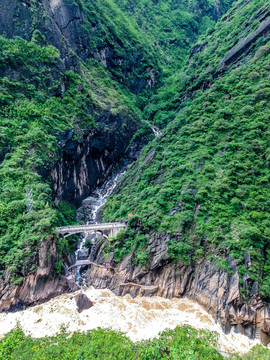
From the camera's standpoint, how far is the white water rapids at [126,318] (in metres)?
24.7

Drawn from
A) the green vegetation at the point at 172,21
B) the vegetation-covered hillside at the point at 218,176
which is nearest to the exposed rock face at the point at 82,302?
the vegetation-covered hillside at the point at 218,176

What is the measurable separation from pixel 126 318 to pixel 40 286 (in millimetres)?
11409

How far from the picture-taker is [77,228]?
37750 mm

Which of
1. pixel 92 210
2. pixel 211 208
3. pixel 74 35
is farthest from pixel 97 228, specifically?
pixel 74 35

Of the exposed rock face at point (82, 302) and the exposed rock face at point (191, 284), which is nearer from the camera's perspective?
the exposed rock face at point (191, 284)

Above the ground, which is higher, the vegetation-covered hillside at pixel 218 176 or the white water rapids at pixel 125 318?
the vegetation-covered hillside at pixel 218 176

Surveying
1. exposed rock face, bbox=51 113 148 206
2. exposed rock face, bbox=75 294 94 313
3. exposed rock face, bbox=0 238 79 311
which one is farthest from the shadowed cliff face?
exposed rock face, bbox=75 294 94 313

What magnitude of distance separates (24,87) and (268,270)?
52758 mm

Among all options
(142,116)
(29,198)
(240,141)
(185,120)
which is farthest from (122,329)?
(142,116)

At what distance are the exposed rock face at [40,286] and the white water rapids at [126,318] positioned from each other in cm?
92

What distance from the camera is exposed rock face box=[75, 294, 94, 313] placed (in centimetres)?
2852

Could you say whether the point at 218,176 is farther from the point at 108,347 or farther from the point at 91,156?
A: the point at 91,156

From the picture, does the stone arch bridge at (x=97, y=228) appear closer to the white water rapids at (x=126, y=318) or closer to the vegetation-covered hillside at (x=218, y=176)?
the vegetation-covered hillside at (x=218, y=176)

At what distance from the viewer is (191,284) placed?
29578 millimetres
